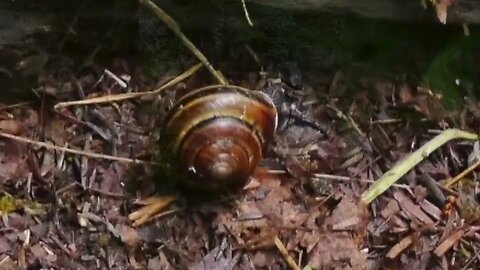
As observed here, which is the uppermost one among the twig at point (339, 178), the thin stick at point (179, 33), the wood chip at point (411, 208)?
the thin stick at point (179, 33)

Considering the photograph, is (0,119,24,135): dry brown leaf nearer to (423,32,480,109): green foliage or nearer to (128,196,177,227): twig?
(128,196,177,227): twig

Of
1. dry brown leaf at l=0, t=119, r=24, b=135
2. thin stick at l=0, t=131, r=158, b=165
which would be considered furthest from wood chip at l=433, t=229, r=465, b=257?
dry brown leaf at l=0, t=119, r=24, b=135

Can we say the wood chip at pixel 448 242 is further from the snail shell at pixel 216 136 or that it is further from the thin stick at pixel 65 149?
the thin stick at pixel 65 149

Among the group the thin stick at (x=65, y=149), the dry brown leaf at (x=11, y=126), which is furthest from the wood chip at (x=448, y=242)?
the dry brown leaf at (x=11, y=126)

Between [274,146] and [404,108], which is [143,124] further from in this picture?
[404,108]

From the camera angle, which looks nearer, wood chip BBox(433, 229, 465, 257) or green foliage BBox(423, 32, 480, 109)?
wood chip BBox(433, 229, 465, 257)
